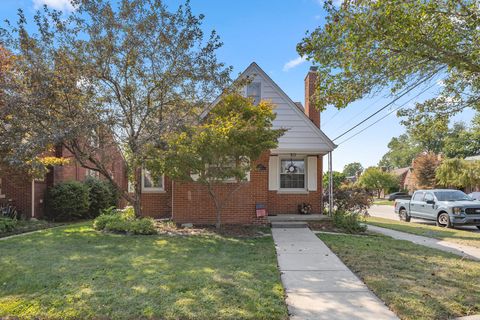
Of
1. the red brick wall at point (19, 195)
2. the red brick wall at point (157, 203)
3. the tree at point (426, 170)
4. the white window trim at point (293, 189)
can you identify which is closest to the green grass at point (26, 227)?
the red brick wall at point (19, 195)

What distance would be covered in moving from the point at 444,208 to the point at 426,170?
1089 inches

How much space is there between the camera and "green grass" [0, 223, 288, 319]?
13.6ft

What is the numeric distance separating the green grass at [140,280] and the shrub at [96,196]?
9.47 meters

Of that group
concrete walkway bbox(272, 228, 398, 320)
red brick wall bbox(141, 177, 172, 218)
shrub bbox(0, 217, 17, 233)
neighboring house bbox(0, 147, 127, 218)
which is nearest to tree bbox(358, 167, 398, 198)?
red brick wall bbox(141, 177, 172, 218)

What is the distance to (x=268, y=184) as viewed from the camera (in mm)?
12758

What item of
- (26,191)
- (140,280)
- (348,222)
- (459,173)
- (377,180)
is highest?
(459,173)

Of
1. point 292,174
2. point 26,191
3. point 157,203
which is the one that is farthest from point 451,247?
point 26,191

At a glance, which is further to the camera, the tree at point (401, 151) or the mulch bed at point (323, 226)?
the tree at point (401, 151)

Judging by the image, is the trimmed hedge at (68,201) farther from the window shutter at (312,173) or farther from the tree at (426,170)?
the tree at (426,170)

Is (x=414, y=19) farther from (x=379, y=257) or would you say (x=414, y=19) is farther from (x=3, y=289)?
(x=3, y=289)

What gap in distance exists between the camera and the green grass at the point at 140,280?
4.14m

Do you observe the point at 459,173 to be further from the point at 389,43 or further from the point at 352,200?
the point at 389,43

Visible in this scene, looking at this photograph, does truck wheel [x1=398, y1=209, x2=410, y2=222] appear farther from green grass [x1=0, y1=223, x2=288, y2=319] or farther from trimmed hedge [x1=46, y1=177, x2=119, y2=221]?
trimmed hedge [x1=46, y1=177, x2=119, y2=221]

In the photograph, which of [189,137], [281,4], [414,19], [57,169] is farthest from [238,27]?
[57,169]
